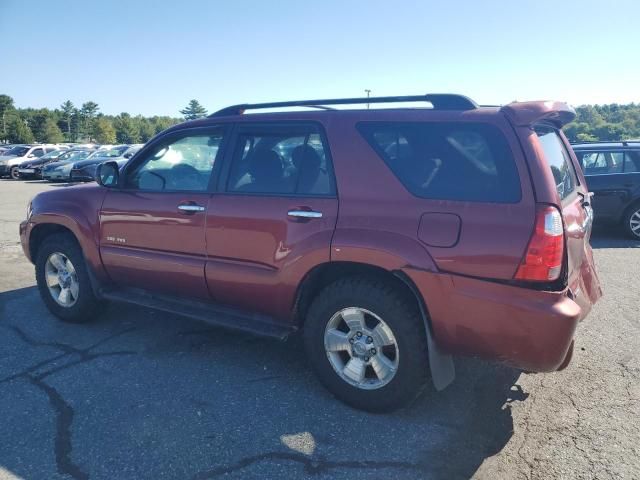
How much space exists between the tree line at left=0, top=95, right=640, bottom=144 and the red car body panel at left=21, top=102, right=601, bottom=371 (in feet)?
83.7

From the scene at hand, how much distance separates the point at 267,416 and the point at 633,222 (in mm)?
7934

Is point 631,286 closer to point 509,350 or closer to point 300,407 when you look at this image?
point 509,350

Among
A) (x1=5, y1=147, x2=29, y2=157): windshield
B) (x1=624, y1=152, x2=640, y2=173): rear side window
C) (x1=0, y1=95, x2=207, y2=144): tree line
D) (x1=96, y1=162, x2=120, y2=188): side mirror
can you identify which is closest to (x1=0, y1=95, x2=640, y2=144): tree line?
(x1=0, y1=95, x2=207, y2=144): tree line

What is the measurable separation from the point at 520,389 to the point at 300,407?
59.1 inches

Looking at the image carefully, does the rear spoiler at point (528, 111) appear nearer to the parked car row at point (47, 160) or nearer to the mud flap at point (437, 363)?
the mud flap at point (437, 363)

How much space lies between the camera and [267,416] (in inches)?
118

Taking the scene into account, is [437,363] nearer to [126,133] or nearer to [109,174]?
A: [109,174]

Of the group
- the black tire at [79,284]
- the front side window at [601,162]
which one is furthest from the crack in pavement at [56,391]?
the front side window at [601,162]

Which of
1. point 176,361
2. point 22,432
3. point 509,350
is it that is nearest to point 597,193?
point 509,350

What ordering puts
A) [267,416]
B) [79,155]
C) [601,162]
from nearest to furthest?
[267,416] < [601,162] < [79,155]

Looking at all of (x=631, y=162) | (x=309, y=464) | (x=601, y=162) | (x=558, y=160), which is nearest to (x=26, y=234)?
(x=309, y=464)

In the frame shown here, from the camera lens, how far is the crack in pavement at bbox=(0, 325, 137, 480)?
100 inches

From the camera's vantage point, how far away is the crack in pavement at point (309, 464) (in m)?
2.50

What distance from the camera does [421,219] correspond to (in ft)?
8.95
